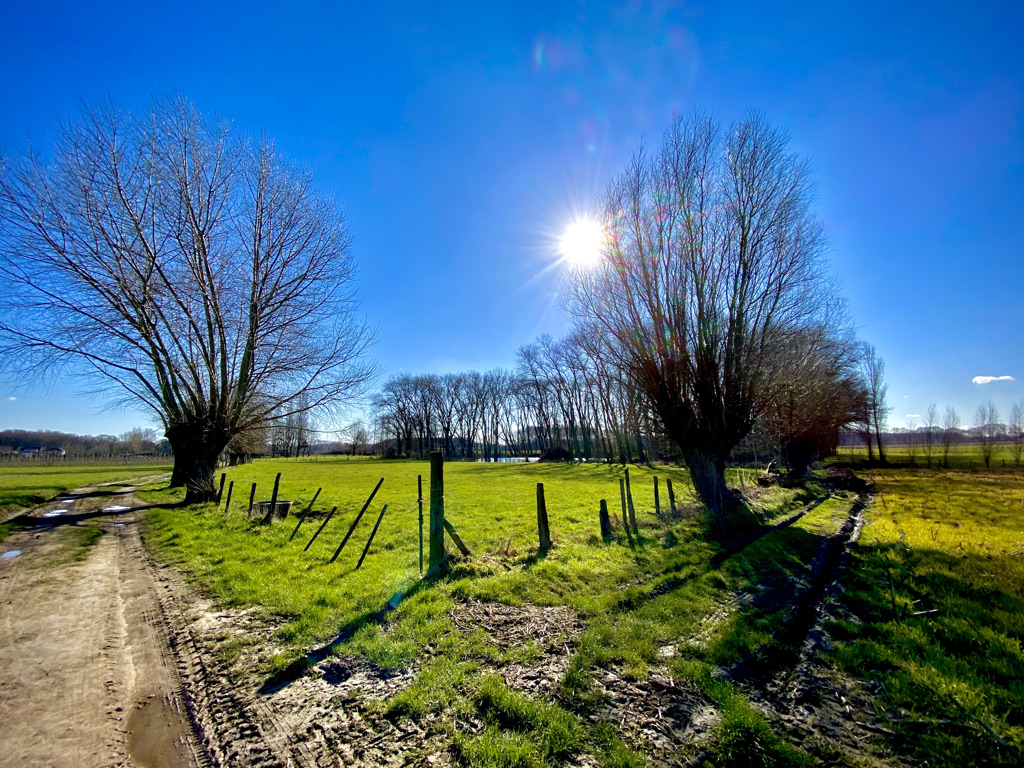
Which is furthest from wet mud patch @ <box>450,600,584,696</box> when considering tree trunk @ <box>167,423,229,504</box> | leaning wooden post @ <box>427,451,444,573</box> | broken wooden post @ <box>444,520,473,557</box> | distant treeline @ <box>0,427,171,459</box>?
distant treeline @ <box>0,427,171,459</box>

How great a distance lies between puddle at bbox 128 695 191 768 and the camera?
9.72ft

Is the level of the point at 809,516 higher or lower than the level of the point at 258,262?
lower

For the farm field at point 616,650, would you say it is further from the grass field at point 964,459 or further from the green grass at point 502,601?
the grass field at point 964,459

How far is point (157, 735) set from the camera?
3.21 metres

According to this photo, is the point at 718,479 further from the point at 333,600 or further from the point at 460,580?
the point at 333,600

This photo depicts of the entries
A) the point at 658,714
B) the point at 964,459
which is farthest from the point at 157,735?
the point at 964,459

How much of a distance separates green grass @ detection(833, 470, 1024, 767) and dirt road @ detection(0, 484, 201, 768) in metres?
6.20

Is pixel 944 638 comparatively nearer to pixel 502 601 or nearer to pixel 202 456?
pixel 502 601

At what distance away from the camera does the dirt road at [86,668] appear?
306 centimetres

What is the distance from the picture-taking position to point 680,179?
13023mm

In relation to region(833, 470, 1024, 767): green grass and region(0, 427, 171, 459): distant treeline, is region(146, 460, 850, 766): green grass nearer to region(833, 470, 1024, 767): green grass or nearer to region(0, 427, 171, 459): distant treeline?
region(833, 470, 1024, 767): green grass

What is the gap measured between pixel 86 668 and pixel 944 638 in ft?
32.6

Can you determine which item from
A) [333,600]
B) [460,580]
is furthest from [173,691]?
[460,580]

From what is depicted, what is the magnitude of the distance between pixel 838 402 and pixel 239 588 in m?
35.8
